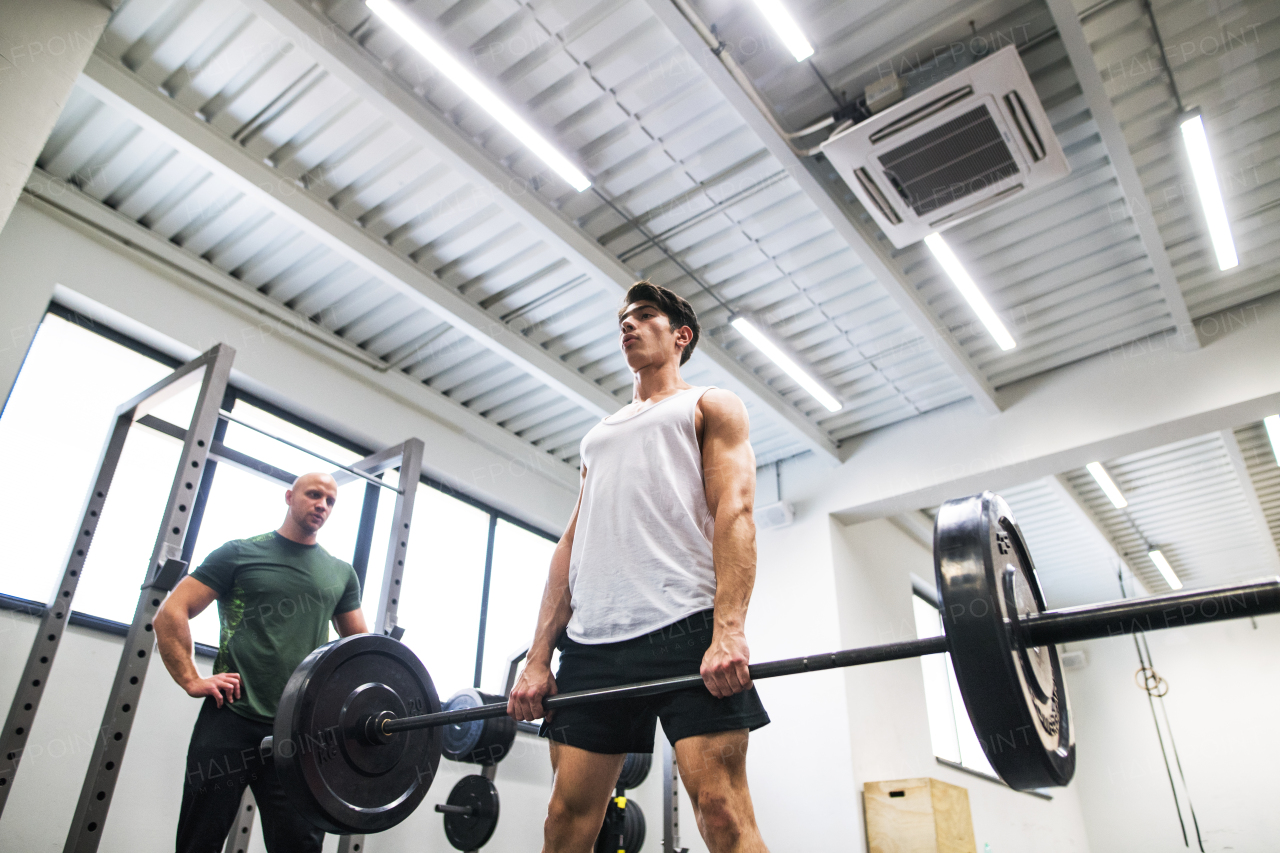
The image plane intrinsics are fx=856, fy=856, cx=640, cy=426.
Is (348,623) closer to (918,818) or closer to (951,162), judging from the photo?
(951,162)

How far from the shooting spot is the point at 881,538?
582 centimetres

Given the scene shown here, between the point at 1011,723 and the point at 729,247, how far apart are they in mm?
3038

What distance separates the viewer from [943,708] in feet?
20.8

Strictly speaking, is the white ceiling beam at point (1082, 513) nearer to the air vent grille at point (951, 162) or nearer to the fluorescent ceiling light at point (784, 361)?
the fluorescent ceiling light at point (784, 361)

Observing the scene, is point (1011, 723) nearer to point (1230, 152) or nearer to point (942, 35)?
point (942, 35)

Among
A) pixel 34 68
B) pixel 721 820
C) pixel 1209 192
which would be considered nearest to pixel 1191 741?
pixel 1209 192

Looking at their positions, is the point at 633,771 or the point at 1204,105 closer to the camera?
the point at 1204,105

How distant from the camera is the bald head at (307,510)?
2.41 metres

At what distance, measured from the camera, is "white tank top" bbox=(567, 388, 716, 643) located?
1331 mm

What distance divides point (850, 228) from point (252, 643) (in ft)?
8.67

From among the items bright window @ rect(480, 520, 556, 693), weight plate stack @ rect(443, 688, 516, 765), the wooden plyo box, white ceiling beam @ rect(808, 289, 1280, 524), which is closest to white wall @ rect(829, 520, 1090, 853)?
the wooden plyo box

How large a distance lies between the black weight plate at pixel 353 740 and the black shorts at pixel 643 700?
51cm

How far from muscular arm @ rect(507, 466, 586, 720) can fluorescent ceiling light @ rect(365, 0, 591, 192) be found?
5.98 feet

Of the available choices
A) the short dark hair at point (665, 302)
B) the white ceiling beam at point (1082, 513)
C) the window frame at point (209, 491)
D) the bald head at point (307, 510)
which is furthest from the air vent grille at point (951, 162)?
the white ceiling beam at point (1082, 513)
